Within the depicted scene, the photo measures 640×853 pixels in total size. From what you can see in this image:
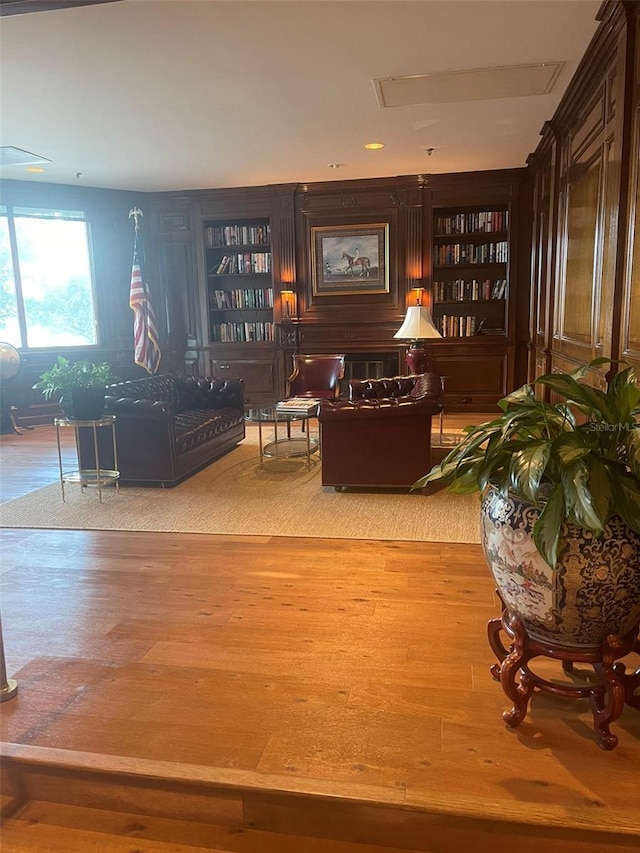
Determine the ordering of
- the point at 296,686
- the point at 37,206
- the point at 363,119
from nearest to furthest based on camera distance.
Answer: the point at 296,686 → the point at 363,119 → the point at 37,206

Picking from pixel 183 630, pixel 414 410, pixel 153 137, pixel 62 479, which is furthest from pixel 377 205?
pixel 183 630

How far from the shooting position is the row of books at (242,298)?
8.18m

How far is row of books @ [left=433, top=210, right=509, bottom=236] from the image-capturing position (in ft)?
24.4

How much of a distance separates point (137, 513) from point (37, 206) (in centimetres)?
497

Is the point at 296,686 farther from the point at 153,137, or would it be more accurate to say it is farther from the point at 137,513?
the point at 153,137

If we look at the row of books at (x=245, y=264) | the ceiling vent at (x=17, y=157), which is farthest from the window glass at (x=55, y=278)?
the row of books at (x=245, y=264)

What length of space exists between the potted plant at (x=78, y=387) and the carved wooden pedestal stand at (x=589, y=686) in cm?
335

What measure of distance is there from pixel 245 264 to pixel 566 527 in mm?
7006

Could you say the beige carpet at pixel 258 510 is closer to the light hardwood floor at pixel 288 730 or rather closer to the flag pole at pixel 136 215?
the light hardwood floor at pixel 288 730

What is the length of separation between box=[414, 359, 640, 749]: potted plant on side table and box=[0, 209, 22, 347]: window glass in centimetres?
684

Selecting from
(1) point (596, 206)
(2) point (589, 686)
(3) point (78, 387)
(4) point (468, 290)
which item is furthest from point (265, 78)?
(4) point (468, 290)

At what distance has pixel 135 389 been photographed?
5.20 metres

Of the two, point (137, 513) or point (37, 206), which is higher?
point (37, 206)

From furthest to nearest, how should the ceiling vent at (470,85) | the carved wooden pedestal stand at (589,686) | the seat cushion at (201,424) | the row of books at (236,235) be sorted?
the row of books at (236,235) < the seat cushion at (201,424) < the ceiling vent at (470,85) < the carved wooden pedestal stand at (589,686)
